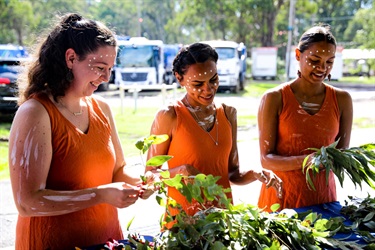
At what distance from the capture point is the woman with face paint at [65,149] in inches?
61.6

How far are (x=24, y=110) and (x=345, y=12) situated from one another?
3400 centimetres

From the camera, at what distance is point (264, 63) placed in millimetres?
23859

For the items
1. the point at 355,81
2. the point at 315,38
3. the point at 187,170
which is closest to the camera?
the point at 187,170

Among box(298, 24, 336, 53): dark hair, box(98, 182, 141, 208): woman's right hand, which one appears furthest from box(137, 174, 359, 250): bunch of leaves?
box(298, 24, 336, 53): dark hair

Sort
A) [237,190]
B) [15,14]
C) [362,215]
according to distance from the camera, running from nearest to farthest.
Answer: [362,215]
[237,190]
[15,14]

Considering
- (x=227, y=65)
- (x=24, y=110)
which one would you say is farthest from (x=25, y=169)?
(x=227, y=65)

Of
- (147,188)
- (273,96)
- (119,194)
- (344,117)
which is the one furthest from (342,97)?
(119,194)

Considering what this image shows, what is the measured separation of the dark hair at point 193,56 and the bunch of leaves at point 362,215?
3.06 feet

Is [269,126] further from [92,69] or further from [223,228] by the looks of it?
[92,69]

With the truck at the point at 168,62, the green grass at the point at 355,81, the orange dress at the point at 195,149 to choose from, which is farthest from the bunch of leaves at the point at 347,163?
the green grass at the point at 355,81

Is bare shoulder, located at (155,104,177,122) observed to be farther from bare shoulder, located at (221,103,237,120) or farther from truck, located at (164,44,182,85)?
truck, located at (164,44,182,85)

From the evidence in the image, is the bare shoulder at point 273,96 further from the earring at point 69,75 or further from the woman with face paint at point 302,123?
the earring at point 69,75

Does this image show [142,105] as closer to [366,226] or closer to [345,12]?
[366,226]

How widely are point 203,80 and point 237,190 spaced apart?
3374 millimetres
